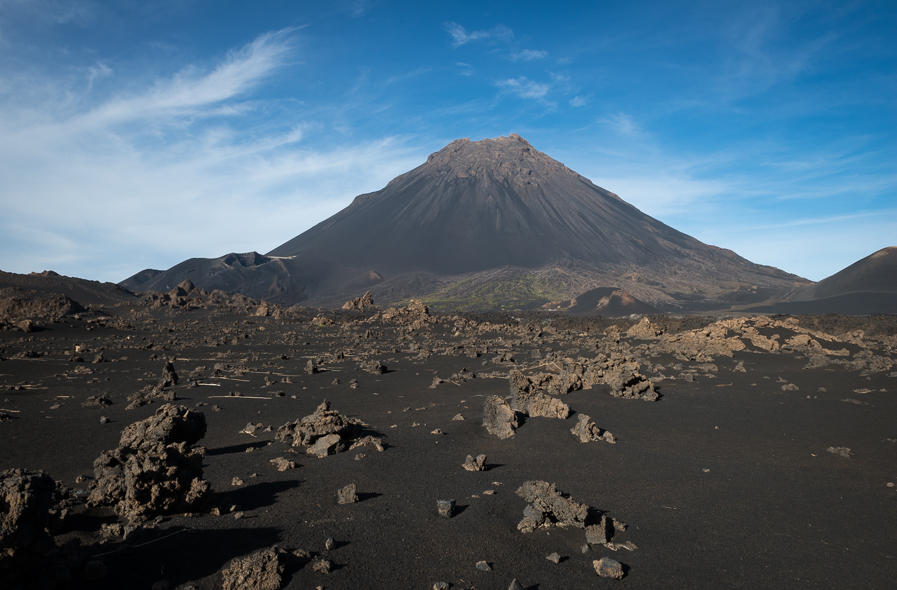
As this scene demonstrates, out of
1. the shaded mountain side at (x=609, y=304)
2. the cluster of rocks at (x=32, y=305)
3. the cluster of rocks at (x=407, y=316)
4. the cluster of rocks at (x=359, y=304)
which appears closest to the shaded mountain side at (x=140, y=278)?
the cluster of rocks at (x=359, y=304)

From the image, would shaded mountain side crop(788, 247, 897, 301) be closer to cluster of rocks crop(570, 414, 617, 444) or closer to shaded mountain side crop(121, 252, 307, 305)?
cluster of rocks crop(570, 414, 617, 444)

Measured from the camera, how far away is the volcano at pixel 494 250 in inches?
3142

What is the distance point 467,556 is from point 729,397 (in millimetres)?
9096

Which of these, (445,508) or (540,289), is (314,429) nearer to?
(445,508)

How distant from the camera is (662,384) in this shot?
1246 centimetres

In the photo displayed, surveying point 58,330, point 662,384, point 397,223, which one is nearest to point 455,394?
point 662,384

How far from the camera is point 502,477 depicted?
19.7 ft

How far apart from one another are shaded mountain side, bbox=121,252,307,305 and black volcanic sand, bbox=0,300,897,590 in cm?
8447

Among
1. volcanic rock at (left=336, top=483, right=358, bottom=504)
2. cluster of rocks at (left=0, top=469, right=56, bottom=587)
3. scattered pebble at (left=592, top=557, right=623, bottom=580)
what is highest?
cluster of rocks at (left=0, top=469, right=56, bottom=587)

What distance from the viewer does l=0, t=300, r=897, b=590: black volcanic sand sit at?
3.91 m

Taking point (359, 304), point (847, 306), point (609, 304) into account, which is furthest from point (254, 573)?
point (847, 306)

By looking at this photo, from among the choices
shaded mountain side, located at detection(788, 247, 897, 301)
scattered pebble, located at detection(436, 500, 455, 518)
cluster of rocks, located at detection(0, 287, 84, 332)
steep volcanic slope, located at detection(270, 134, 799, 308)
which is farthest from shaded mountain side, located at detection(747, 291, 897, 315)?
cluster of rocks, located at detection(0, 287, 84, 332)

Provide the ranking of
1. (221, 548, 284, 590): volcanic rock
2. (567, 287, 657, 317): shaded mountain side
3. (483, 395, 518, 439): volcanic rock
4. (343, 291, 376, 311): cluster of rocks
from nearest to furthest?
(221, 548, 284, 590): volcanic rock, (483, 395, 518, 439): volcanic rock, (343, 291, 376, 311): cluster of rocks, (567, 287, 657, 317): shaded mountain side

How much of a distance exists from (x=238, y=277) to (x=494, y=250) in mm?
51094
